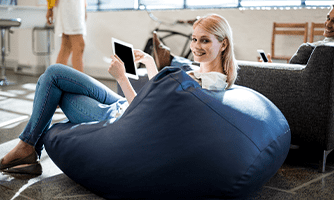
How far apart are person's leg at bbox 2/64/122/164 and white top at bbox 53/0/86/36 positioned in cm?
191

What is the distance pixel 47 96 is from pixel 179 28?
11.9 feet

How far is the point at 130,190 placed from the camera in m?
1.33

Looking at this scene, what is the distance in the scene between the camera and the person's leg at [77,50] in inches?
137

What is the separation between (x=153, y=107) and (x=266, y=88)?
3.29ft

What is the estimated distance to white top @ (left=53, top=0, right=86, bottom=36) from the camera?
137 inches

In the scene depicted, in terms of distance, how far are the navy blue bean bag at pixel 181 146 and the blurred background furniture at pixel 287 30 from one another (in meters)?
3.10

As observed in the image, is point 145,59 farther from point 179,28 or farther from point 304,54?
point 179,28

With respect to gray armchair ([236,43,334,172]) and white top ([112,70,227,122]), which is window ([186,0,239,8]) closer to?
gray armchair ([236,43,334,172])

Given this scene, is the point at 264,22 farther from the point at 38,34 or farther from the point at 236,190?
the point at 38,34

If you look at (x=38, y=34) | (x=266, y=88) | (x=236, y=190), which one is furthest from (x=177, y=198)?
(x=38, y=34)

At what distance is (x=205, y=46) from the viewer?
1521mm

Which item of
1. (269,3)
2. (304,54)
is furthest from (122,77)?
(269,3)

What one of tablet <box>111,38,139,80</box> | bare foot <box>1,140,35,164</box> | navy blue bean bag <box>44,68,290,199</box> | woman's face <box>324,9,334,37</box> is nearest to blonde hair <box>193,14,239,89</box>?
navy blue bean bag <box>44,68,290,199</box>

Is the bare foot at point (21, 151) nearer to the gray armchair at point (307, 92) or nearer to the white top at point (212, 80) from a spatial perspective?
the white top at point (212, 80)
